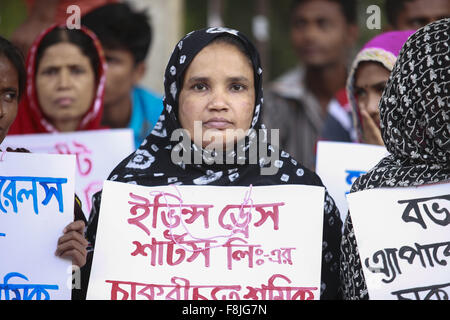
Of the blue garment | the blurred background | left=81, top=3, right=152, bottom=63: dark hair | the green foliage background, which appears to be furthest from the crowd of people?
the green foliage background

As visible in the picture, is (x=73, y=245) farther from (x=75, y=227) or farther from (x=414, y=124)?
(x=414, y=124)

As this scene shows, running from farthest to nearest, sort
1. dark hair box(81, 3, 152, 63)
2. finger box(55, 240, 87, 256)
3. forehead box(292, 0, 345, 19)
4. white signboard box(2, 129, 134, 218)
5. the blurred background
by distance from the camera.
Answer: the blurred background, forehead box(292, 0, 345, 19), dark hair box(81, 3, 152, 63), white signboard box(2, 129, 134, 218), finger box(55, 240, 87, 256)

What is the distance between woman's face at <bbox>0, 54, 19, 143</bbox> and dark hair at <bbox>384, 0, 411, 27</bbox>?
99.8 inches

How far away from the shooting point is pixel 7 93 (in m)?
2.92

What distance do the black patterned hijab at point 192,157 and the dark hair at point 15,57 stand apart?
19.8 inches

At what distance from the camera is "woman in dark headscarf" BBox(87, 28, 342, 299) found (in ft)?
9.48

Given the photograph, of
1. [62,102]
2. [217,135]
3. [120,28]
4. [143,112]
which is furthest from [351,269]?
[120,28]

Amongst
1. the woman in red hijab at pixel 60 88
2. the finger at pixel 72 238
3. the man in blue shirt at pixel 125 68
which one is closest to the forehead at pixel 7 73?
the finger at pixel 72 238

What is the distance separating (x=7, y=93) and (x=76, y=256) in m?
0.67

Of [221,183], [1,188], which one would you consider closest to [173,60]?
[221,183]

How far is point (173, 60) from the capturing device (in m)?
3.06

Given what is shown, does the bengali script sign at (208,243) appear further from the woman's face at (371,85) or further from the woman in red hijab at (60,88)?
the woman in red hijab at (60,88)

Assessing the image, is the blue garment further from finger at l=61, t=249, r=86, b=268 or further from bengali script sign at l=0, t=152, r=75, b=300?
finger at l=61, t=249, r=86, b=268

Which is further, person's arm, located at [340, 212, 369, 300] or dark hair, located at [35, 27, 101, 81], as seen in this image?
dark hair, located at [35, 27, 101, 81]
